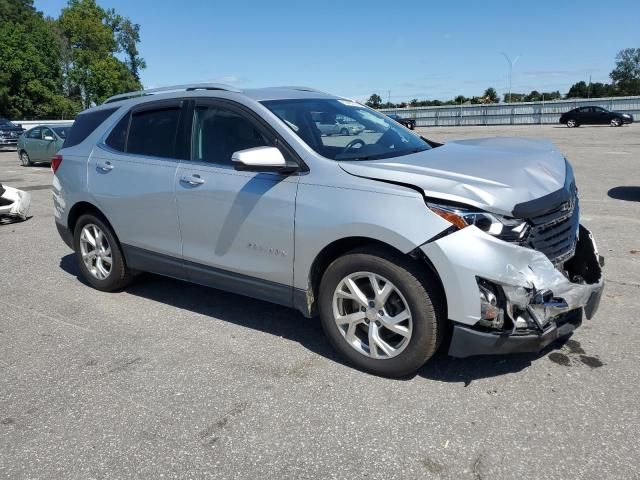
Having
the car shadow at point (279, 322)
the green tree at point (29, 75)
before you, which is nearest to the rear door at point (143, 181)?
the car shadow at point (279, 322)

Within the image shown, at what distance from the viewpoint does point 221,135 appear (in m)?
4.25

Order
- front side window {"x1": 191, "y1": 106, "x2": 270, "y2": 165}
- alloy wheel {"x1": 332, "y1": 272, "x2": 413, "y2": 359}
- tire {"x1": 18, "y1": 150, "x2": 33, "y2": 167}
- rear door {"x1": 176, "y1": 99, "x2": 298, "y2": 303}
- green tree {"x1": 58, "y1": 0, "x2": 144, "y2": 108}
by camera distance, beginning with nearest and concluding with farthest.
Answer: alloy wheel {"x1": 332, "y1": 272, "x2": 413, "y2": 359}
rear door {"x1": 176, "y1": 99, "x2": 298, "y2": 303}
front side window {"x1": 191, "y1": 106, "x2": 270, "y2": 165}
tire {"x1": 18, "y1": 150, "x2": 33, "y2": 167}
green tree {"x1": 58, "y1": 0, "x2": 144, "y2": 108}

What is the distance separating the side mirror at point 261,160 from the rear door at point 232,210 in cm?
10

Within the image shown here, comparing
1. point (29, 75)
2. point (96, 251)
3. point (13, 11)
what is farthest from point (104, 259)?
point (13, 11)

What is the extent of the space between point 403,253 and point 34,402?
2.43 m

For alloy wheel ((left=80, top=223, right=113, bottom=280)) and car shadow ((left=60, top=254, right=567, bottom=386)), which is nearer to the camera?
car shadow ((left=60, top=254, right=567, bottom=386))

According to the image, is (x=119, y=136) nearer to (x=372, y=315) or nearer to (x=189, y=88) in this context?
(x=189, y=88)

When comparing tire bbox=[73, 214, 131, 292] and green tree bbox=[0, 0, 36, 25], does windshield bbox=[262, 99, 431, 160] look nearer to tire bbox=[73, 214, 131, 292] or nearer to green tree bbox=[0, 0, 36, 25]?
tire bbox=[73, 214, 131, 292]

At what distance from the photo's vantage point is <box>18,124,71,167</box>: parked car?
18.6 m

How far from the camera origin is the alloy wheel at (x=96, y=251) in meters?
5.22

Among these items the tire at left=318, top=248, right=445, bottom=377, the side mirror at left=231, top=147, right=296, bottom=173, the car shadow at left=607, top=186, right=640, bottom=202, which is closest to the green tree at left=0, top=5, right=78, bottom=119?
the car shadow at left=607, top=186, right=640, bottom=202

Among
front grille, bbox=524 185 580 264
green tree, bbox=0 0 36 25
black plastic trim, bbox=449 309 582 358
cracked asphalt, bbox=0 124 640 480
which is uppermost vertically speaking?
green tree, bbox=0 0 36 25

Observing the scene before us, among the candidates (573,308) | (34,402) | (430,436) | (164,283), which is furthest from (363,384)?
(164,283)

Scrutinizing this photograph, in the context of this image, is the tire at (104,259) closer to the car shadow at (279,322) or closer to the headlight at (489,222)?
the car shadow at (279,322)
